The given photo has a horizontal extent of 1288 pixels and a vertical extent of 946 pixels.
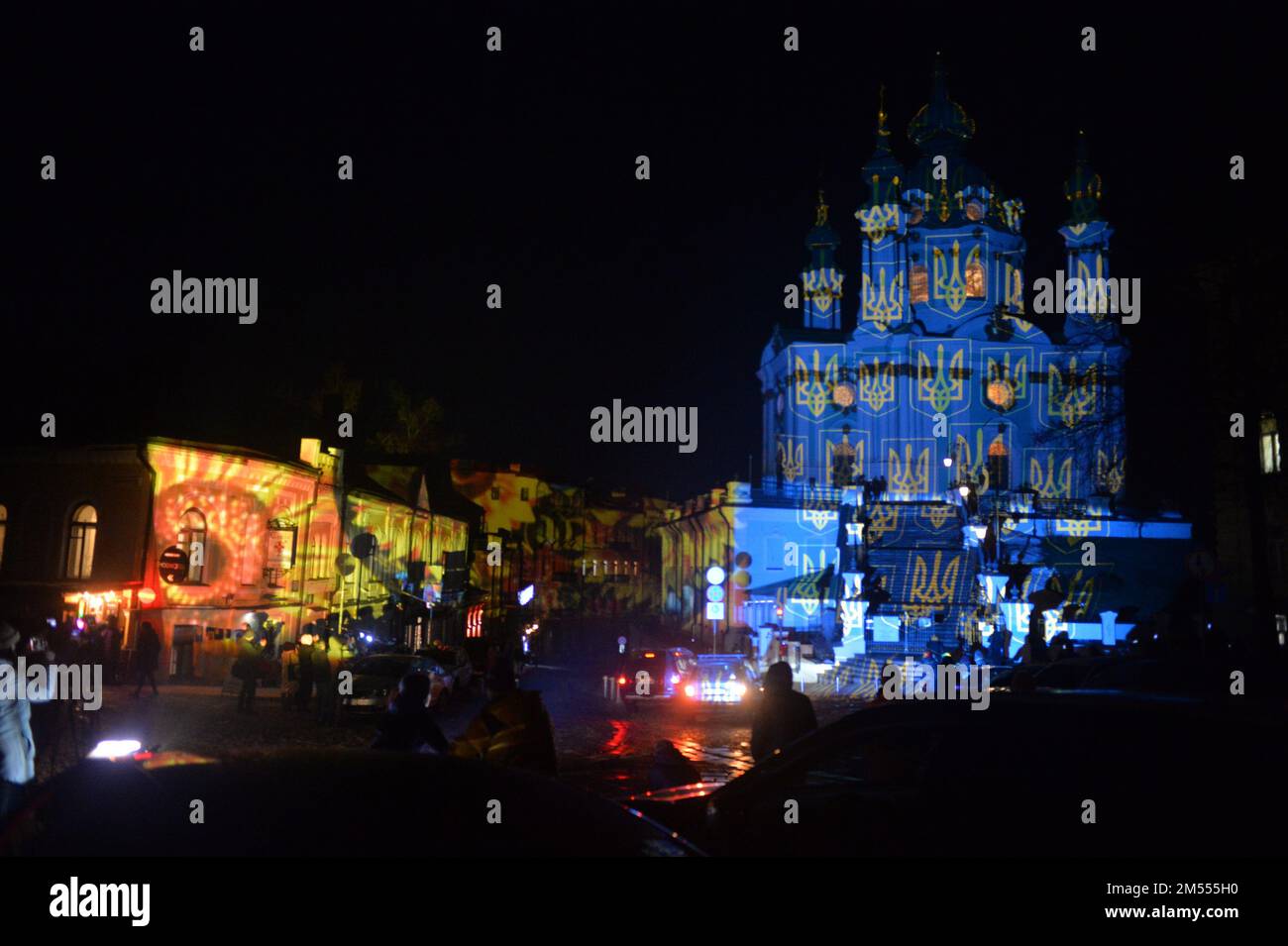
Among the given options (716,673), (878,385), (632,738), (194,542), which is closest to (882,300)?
(878,385)

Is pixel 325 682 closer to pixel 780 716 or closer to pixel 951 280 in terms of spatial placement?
pixel 780 716

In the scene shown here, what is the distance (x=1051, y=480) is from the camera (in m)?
58.8

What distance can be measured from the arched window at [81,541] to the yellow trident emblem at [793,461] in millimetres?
41074

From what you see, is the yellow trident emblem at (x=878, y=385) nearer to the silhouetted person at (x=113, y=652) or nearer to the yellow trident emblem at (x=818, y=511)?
the yellow trident emblem at (x=818, y=511)

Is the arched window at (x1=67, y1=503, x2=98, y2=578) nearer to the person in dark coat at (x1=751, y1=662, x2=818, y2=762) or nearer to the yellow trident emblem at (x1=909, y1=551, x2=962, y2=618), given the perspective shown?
the person in dark coat at (x1=751, y1=662, x2=818, y2=762)

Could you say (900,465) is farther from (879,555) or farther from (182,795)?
(182,795)

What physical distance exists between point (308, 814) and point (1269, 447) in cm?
3237

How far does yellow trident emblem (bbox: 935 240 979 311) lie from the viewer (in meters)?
62.2

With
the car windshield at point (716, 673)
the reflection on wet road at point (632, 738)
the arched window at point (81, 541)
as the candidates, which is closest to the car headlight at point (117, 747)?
the reflection on wet road at point (632, 738)

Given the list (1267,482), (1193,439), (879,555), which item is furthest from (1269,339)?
(879,555)

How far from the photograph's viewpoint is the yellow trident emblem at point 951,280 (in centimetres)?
6216
